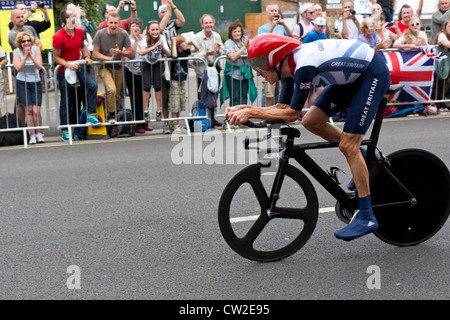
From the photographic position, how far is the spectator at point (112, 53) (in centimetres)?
1085

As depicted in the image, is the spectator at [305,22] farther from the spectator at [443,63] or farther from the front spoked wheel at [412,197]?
the front spoked wheel at [412,197]

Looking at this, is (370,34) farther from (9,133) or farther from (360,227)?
(360,227)

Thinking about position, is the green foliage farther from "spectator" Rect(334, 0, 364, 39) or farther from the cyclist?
the cyclist

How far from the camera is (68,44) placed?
10570 millimetres

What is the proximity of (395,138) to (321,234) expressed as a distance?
16.1ft

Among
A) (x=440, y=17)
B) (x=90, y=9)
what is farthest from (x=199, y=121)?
(x=90, y=9)

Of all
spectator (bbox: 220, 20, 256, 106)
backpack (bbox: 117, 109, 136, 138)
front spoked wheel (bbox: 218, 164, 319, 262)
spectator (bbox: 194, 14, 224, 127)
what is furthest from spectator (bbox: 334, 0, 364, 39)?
front spoked wheel (bbox: 218, 164, 319, 262)

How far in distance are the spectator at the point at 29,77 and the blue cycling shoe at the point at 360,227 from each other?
23.5 ft

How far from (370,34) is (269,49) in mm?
8502

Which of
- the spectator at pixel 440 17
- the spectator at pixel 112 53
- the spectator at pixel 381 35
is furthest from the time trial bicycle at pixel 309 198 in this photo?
the spectator at pixel 440 17

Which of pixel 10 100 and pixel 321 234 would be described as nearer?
pixel 321 234
